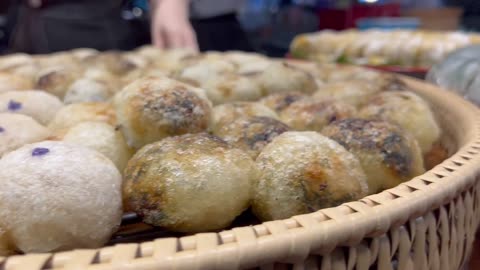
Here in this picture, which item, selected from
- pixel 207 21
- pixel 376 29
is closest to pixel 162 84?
pixel 207 21

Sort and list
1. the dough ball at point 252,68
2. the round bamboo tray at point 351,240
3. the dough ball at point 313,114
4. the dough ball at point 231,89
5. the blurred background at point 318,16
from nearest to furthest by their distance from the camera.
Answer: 1. the round bamboo tray at point 351,240
2. the dough ball at point 313,114
3. the dough ball at point 231,89
4. the dough ball at point 252,68
5. the blurred background at point 318,16

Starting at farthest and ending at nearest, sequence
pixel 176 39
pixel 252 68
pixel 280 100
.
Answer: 1. pixel 176 39
2. pixel 252 68
3. pixel 280 100

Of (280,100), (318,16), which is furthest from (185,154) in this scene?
(318,16)

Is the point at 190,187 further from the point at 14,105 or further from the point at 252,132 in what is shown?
the point at 14,105

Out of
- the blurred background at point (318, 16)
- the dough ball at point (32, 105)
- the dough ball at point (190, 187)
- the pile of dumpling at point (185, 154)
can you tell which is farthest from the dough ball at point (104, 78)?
the blurred background at point (318, 16)

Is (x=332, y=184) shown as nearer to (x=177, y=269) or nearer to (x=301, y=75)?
(x=177, y=269)

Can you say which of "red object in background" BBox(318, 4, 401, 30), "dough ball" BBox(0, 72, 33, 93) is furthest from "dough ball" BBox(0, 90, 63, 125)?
"red object in background" BBox(318, 4, 401, 30)

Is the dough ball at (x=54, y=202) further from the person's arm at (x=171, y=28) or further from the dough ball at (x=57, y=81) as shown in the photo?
the person's arm at (x=171, y=28)
